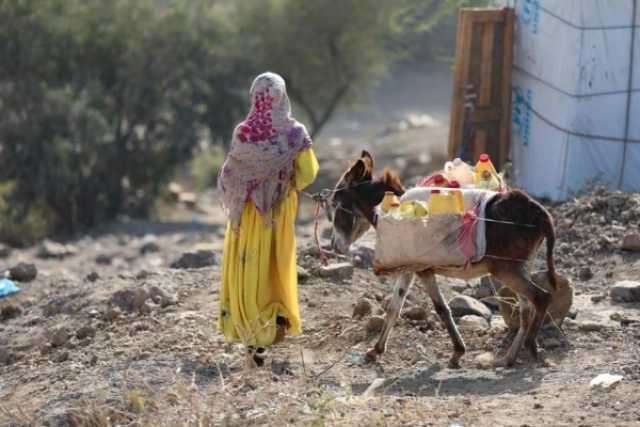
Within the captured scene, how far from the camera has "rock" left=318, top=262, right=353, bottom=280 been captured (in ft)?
29.5

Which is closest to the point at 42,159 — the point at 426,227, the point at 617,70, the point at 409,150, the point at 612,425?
the point at 409,150

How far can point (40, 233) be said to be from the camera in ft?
62.1

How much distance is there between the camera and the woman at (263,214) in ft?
23.1

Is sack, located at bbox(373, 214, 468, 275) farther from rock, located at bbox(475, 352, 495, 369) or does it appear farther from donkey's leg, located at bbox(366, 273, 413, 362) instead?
rock, located at bbox(475, 352, 495, 369)

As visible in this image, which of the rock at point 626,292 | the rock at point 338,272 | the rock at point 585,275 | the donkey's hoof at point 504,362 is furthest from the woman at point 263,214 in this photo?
the rock at point 585,275

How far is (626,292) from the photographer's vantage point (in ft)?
27.1

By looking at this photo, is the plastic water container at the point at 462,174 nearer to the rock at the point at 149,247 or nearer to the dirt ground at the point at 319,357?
the dirt ground at the point at 319,357

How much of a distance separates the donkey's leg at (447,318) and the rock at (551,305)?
44cm

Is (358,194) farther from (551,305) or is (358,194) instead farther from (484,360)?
(551,305)

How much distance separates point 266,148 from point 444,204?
3.61 feet

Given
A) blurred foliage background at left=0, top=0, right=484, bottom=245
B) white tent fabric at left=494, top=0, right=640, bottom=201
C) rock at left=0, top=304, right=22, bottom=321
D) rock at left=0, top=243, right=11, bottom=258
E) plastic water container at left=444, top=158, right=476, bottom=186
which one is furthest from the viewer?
blurred foliage background at left=0, top=0, right=484, bottom=245

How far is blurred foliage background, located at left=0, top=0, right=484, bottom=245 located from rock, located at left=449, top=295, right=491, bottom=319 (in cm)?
950

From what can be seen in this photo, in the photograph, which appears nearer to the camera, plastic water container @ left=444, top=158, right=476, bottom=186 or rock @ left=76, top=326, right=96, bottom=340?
plastic water container @ left=444, top=158, right=476, bottom=186

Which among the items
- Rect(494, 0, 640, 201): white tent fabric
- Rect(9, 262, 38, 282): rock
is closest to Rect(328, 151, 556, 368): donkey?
Rect(494, 0, 640, 201): white tent fabric
